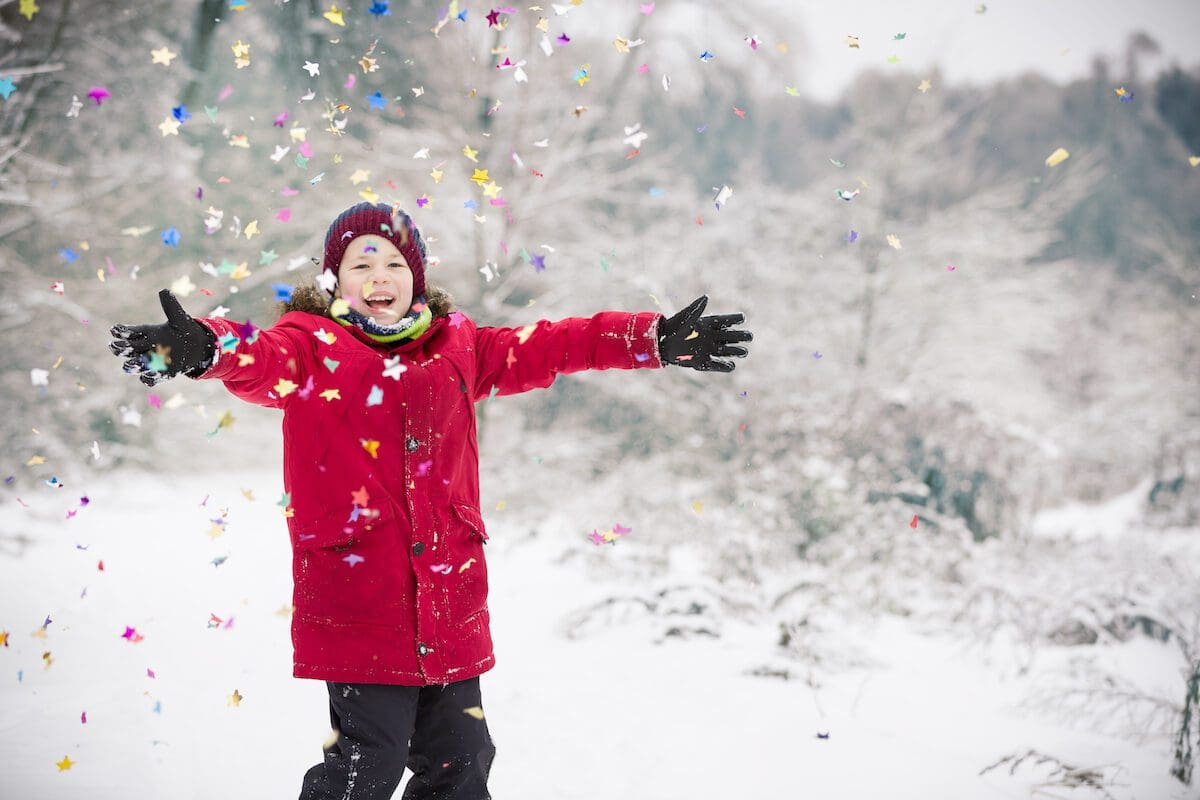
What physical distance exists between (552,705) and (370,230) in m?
2.18

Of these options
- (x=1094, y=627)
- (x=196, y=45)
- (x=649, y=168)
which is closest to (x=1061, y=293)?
(x=649, y=168)

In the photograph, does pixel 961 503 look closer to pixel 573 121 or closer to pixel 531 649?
pixel 531 649

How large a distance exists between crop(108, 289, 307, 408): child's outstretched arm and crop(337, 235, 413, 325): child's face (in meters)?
0.20

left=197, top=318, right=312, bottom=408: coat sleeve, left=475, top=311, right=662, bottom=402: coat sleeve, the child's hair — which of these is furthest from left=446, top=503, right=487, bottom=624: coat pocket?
the child's hair

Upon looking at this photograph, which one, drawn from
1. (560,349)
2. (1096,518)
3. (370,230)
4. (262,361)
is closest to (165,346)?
(262,361)

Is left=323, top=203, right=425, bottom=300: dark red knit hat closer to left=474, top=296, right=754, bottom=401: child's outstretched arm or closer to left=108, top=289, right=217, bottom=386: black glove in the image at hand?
left=474, top=296, right=754, bottom=401: child's outstretched arm

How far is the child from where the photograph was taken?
1.86 metres

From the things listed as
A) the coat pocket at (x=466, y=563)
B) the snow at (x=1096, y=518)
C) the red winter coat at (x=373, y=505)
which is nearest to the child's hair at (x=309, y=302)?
the red winter coat at (x=373, y=505)

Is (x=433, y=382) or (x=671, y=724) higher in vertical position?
(x=433, y=382)

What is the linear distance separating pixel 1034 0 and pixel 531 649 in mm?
8333

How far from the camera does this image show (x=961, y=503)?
6.98m

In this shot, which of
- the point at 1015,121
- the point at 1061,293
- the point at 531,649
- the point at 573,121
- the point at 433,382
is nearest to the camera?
the point at 433,382

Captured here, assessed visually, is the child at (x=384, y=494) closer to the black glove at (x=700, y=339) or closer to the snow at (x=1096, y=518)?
the black glove at (x=700, y=339)

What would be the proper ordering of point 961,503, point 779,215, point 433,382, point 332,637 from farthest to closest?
1. point 779,215
2. point 961,503
3. point 433,382
4. point 332,637
